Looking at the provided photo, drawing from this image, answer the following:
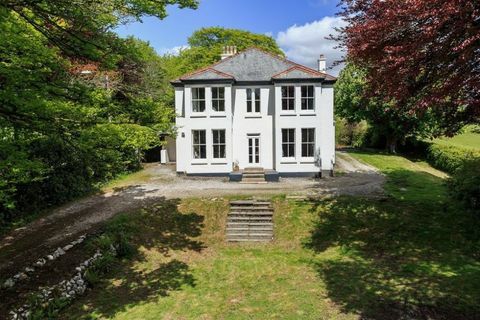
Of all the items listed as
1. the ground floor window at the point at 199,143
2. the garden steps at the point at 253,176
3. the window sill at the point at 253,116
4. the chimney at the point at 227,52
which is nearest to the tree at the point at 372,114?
the chimney at the point at 227,52

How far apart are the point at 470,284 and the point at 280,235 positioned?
7.31m

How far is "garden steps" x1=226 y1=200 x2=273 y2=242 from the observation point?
15888mm

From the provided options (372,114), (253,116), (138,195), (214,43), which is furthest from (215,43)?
(138,195)

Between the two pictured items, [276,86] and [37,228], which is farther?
[276,86]

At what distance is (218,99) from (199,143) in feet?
10.6

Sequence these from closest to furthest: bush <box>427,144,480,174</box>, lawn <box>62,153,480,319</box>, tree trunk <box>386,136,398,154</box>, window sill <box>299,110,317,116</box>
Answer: lawn <box>62,153,480,319</box> → window sill <box>299,110,317,116</box> → bush <box>427,144,480,174</box> → tree trunk <box>386,136,398,154</box>

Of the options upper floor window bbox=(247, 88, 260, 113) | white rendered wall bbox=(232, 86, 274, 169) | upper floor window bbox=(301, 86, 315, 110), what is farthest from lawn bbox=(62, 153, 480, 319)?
upper floor window bbox=(247, 88, 260, 113)

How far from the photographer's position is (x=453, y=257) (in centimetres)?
1227

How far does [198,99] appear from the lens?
2441cm

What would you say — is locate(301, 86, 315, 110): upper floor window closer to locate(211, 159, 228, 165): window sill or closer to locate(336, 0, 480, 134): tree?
locate(211, 159, 228, 165): window sill

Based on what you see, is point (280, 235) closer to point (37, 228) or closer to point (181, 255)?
point (181, 255)

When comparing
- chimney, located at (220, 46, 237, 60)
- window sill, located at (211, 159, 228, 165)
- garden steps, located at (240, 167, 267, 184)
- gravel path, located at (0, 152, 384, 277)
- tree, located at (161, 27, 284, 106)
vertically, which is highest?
tree, located at (161, 27, 284, 106)

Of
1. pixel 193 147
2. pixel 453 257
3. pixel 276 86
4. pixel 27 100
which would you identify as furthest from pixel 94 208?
pixel 453 257

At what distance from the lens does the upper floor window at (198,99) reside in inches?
958
